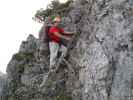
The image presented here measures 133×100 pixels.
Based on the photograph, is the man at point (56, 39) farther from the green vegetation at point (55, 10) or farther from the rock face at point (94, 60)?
the green vegetation at point (55, 10)

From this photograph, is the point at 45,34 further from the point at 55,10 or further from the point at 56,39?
the point at 55,10

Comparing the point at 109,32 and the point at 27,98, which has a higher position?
the point at 109,32

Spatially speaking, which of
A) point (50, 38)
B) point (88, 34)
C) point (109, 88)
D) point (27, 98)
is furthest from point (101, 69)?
point (27, 98)

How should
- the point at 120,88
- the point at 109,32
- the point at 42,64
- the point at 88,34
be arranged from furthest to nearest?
the point at 42,64 < the point at 88,34 < the point at 109,32 < the point at 120,88

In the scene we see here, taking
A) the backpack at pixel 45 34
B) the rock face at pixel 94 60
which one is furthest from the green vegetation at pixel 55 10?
the backpack at pixel 45 34

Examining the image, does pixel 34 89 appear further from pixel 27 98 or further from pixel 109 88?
pixel 109 88

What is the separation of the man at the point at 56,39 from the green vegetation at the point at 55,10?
4208 millimetres

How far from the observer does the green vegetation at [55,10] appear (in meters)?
24.5

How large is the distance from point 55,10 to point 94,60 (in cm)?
1034

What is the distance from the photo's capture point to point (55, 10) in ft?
88.5

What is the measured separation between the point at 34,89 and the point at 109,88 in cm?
511

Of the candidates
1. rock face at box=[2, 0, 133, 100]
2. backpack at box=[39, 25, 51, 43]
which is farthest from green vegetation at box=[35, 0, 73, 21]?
backpack at box=[39, 25, 51, 43]

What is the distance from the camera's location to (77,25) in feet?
65.7

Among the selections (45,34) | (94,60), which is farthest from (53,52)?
(94,60)
